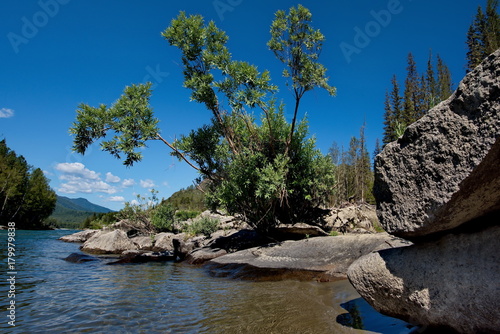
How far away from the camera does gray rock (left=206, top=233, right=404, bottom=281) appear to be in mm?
9617

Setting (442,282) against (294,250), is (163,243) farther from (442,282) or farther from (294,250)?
(442,282)

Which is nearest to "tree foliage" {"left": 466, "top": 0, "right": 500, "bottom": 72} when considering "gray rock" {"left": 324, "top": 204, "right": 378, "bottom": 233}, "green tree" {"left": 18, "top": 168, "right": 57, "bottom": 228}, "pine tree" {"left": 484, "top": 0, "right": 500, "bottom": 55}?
"pine tree" {"left": 484, "top": 0, "right": 500, "bottom": 55}

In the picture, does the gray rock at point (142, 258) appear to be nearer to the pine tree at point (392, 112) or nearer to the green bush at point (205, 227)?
the green bush at point (205, 227)

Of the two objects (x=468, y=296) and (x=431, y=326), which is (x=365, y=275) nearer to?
(x=431, y=326)

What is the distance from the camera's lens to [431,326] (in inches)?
145

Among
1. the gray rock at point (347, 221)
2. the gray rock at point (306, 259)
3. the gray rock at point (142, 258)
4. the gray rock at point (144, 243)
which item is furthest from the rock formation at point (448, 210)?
the gray rock at point (144, 243)

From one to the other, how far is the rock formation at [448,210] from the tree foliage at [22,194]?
7300cm

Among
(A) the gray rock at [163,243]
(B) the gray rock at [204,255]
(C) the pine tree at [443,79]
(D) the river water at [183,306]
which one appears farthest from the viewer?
(C) the pine tree at [443,79]

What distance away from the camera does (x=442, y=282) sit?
3.48m

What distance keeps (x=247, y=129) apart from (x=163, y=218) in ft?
59.0

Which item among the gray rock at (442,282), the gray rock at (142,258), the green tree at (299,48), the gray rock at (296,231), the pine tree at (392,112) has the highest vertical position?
the pine tree at (392,112)

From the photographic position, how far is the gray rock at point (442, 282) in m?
3.14

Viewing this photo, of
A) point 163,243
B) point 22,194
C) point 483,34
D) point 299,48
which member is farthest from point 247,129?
point 22,194

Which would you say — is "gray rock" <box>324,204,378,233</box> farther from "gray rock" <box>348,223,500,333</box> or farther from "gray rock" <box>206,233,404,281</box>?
"gray rock" <box>348,223,500,333</box>
